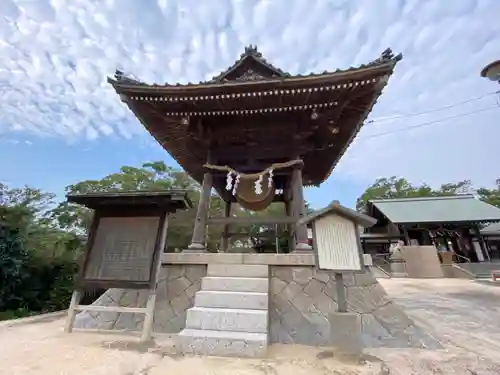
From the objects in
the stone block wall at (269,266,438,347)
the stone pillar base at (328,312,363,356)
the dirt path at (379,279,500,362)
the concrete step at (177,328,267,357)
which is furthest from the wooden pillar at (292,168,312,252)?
the dirt path at (379,279,500,362)

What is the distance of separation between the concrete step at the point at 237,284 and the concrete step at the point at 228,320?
1.85 feet

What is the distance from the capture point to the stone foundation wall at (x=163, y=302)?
4395mm

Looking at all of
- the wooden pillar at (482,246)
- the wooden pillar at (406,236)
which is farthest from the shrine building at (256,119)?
the wooden pillar at (482,246)

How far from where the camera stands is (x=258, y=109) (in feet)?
18.1

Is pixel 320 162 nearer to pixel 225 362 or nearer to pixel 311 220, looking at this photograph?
pixel 311 220

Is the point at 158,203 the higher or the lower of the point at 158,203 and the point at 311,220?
→ the higher

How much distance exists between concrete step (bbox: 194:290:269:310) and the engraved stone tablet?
3.11ft

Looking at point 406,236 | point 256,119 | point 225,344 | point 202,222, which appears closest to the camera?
point 225,344

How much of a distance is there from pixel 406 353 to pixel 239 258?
2.72 meters

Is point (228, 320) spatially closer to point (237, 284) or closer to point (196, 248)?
point (237, 284)

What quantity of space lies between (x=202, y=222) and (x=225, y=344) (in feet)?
9.36

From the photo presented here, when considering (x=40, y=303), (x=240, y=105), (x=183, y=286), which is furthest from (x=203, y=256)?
(x=40, y=303)

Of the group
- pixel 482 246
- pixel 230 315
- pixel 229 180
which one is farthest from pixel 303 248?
pixel 482 246

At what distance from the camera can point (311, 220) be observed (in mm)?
3721
